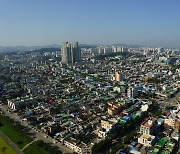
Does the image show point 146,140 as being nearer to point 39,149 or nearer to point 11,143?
point 39,149

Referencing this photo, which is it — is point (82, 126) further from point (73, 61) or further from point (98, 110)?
point (73, 61)

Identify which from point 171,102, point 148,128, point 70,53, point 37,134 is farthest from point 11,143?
point 70,53

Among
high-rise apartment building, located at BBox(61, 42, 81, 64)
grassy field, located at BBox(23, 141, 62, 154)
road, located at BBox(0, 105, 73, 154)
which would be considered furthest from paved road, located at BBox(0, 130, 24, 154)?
high-rise apartment building, located at BBox(61, 42, 81, 64)

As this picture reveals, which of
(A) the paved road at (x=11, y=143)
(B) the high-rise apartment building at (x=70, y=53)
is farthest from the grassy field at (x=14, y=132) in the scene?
(B) the high-rise apartment building at (x=70, y=53)

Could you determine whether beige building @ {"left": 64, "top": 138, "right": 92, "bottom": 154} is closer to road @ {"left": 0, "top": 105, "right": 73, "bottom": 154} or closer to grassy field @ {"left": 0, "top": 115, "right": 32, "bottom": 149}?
road @ {"left": 0, "top": 105, "right": 73, "bottom": 154}

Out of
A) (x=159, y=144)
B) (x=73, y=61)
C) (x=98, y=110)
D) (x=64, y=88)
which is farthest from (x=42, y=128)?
(x=73, y=61)
